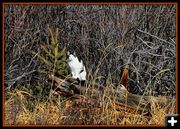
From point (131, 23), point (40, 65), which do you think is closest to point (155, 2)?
point (131, 23)

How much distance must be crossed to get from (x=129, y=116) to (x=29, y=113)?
1.18m

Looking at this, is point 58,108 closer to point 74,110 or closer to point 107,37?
point 74,110

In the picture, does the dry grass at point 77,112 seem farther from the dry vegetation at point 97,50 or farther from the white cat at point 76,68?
the white cat at point 76,68

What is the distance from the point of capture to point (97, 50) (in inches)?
346

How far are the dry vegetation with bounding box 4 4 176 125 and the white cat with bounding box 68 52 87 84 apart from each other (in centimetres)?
9

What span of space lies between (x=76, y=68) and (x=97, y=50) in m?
0.43

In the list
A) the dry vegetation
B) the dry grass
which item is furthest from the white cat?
the dry grass

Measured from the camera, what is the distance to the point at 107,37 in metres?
8.77

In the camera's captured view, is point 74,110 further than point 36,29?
No

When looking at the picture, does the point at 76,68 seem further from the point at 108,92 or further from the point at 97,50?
the point at 108,92

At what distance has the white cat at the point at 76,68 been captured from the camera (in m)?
8.45

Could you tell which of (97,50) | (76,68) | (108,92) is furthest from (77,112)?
(97,50)

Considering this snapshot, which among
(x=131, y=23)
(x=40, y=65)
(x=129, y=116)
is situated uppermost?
(x=131, y=23)

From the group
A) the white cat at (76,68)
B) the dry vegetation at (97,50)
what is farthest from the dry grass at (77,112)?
the white cat at (76,68)
